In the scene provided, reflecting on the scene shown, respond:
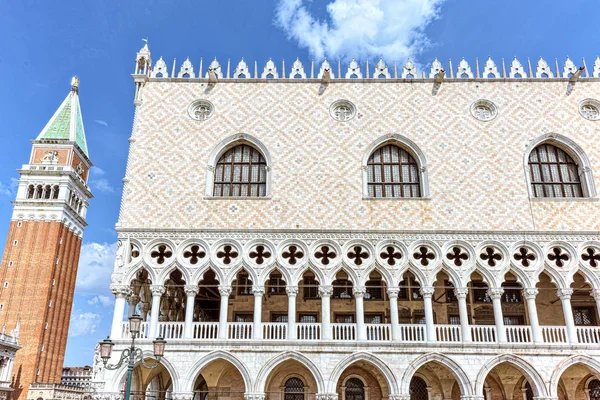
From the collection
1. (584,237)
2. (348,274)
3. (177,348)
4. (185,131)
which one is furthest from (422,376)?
(185,131)

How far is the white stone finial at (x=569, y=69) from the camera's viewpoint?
18.1 meters

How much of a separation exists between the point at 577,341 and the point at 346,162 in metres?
8.79

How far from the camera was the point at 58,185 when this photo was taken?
35.7 metres

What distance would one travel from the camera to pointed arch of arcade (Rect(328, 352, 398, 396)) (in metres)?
14.5

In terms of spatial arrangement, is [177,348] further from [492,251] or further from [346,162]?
[492,251]

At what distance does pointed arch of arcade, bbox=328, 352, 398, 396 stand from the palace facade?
66 millimetres

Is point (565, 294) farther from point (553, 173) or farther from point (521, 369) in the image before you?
point (553, 173)

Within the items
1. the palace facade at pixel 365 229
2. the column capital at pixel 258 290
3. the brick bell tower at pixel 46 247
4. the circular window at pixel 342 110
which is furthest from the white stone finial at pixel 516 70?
the brick bell tower at pixel 46 247

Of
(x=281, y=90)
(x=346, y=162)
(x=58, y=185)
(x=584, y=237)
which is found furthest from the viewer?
(x=58, y=185)

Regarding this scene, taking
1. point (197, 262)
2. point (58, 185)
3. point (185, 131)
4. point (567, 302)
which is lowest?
point (567, 302)

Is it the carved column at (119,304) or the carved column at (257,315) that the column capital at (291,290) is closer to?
the carved column at (257,315)

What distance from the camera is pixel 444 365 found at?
14727 millimetres

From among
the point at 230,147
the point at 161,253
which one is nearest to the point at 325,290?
the point at 161,253

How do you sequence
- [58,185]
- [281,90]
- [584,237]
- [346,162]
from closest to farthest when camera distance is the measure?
[584,237] < [346,162] < [281,90] < [58,185]
